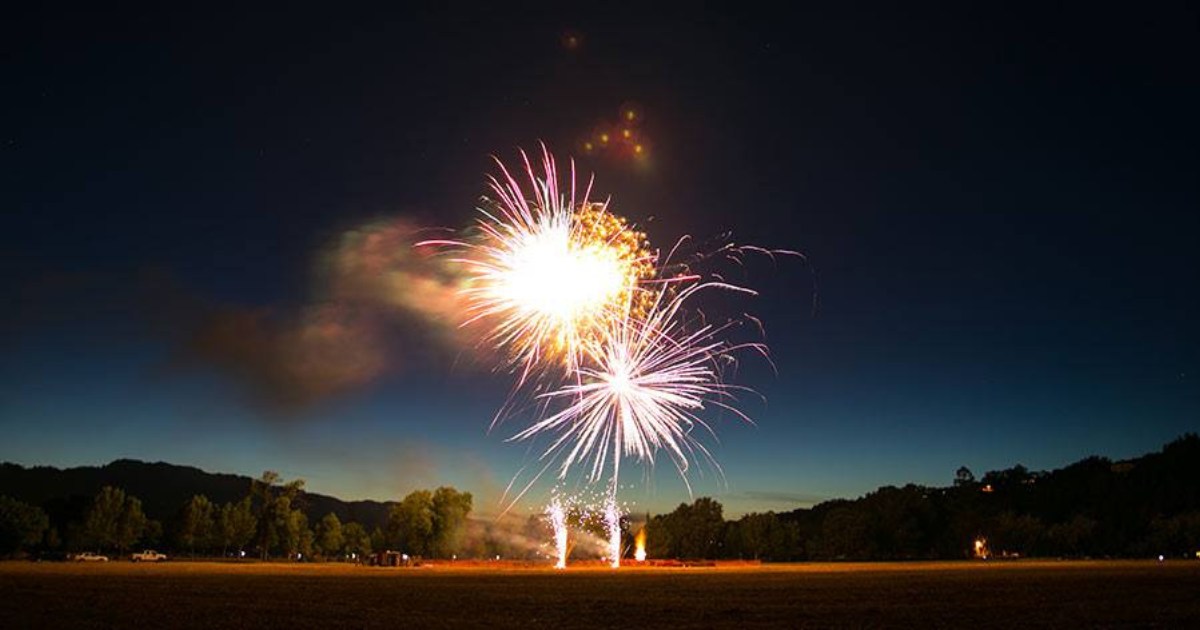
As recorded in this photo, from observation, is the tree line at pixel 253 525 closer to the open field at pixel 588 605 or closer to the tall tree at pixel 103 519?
the tall tree at pixel 103 519

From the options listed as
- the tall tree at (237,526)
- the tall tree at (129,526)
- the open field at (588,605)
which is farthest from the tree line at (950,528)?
the open field at (588,605)

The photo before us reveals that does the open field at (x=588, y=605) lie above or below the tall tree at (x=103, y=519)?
below

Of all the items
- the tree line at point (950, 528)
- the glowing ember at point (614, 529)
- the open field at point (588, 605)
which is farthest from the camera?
the tree line at point (950, 528)

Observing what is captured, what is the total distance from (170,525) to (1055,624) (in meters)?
117

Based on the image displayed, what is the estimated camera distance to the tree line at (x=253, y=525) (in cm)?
10431

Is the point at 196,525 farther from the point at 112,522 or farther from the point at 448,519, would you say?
the point at 448,519

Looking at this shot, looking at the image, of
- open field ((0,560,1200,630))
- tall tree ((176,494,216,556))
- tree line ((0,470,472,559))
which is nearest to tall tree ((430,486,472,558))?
tree line ((0,470,472,559))

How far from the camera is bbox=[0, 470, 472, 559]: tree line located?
4107 inches

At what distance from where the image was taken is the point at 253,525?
112125mm

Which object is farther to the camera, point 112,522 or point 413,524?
point 413,524

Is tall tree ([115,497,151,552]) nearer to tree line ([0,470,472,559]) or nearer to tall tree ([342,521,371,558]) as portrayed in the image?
tree line ([0,470,472,559])

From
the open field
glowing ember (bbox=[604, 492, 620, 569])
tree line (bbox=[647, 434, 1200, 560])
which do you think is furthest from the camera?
tree line (bbox=[647, 434, 1200, 560])

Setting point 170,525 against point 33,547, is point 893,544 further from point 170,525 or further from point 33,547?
point 33,547

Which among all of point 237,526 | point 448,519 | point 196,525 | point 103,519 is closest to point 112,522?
point 103,519
